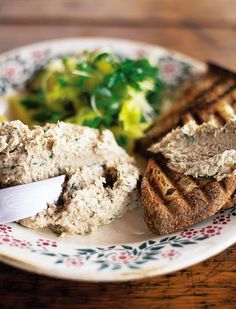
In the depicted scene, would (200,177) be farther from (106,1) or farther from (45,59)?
(106,1)

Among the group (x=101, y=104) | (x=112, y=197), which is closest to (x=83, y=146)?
(x=112, y=197)

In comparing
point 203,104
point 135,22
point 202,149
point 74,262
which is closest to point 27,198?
point 74,262

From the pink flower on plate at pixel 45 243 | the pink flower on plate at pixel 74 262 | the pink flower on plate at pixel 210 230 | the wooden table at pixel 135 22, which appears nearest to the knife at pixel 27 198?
the pink flower on plate at pixel 45 243

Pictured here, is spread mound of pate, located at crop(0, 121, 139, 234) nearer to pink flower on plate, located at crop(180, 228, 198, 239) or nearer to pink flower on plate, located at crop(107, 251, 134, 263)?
pink flower on plate, located at crop(107, 251, 134, 263)

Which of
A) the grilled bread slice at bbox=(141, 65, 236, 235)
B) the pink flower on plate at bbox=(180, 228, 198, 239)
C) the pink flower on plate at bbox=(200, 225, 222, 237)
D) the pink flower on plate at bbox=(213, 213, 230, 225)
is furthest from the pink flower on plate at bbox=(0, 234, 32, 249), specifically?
the pink flower on plate at bbox=(213, 213, 230, 225)

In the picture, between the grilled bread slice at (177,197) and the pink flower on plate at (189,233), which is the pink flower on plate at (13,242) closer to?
the grilled bread slice at (177,197)

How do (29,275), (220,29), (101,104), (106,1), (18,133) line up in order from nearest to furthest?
(29,275)
(18,133)
(101,104)
(220,29)
(106,1)
